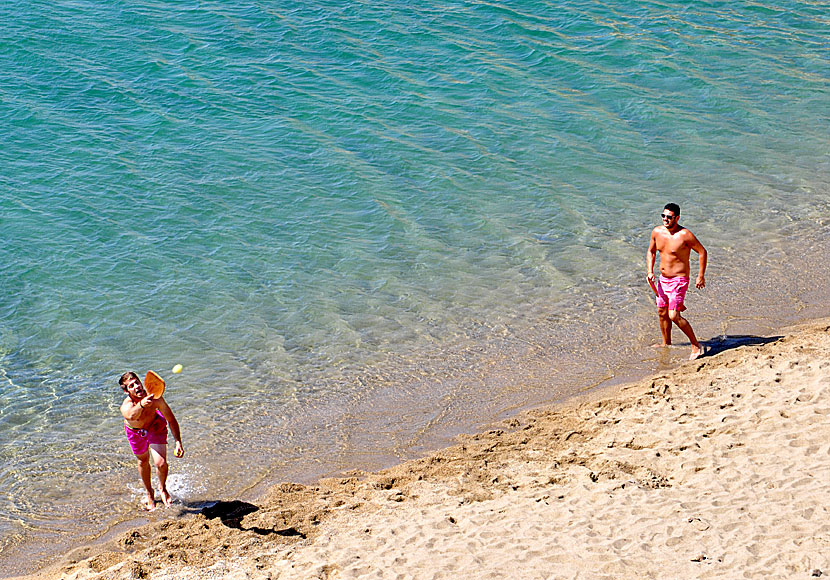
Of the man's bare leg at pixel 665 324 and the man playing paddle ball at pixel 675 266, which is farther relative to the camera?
the man's bare leg at pixel 665 324

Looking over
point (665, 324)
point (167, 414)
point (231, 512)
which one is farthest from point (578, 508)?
point (665, 324)

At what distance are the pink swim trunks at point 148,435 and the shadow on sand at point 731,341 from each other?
5.84 m

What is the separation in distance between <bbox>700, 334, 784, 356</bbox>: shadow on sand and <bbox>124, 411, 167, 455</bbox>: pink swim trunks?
5841 millimetres

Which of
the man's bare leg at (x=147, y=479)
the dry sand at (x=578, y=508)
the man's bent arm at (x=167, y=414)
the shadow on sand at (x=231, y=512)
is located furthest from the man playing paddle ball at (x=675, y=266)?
the man's bare leg at (x=147, y=479)

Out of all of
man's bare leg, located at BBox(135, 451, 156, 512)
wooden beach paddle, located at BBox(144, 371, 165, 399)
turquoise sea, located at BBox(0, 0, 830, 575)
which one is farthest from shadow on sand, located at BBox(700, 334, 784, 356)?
man's bare leg, located at BBox(135, 451, 156, 512)

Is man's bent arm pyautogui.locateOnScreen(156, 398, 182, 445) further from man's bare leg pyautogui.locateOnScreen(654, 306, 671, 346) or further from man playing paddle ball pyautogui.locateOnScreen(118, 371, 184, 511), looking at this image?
man's bare leg pyautogui.locateOnScreen(654, 306, 671, 346)

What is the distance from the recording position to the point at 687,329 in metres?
9.87

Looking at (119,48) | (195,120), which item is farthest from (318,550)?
(119,48)

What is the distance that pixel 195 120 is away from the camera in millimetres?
16172

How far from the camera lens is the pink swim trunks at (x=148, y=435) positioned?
780cm

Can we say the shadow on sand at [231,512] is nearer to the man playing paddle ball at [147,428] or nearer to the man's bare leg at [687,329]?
the man playing paddle ball at [147,428]

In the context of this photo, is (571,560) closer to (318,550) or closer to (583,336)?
(318,550)

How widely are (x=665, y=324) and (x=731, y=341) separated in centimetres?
77

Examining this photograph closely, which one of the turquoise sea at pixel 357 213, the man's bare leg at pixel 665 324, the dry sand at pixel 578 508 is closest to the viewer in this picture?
the dry sand at pixel 578 508
